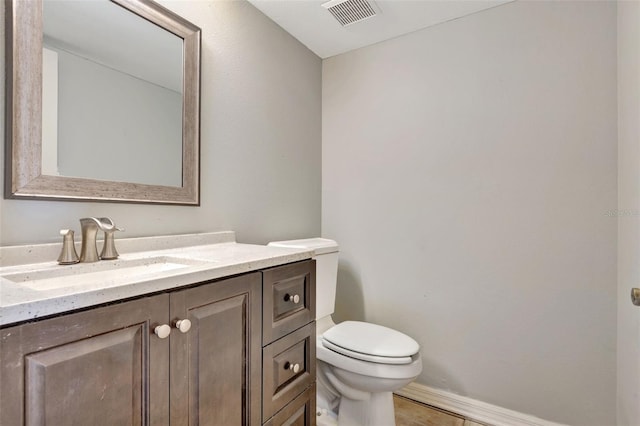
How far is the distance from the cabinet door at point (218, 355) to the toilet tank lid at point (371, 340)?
62 centimetres

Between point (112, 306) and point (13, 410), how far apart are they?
197mm

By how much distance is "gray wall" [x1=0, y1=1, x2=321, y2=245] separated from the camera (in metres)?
1.14

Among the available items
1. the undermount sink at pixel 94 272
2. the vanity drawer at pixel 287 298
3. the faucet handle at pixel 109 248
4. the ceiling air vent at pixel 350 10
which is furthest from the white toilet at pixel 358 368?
the ceiling air vent at pixel 350 10

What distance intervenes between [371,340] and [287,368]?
567 millimetres

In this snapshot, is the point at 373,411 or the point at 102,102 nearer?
the point at 102,102

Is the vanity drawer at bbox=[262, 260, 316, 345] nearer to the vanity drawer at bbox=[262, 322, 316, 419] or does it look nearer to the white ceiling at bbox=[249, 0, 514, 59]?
the vanity drawer at bbox=[262, 322, 316, 419]

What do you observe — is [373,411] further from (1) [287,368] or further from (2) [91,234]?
(2) [91,234]

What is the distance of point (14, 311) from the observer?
1.66ft

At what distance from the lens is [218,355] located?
829 millimetres

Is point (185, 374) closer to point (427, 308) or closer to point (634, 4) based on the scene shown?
point (427, 308)

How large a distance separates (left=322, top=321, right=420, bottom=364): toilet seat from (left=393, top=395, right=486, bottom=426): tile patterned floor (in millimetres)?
519

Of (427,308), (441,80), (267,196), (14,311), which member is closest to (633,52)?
(441,80)

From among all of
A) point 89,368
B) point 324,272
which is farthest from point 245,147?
point 89,368

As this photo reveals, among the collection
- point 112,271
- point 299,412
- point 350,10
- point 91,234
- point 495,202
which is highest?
point 350,10
